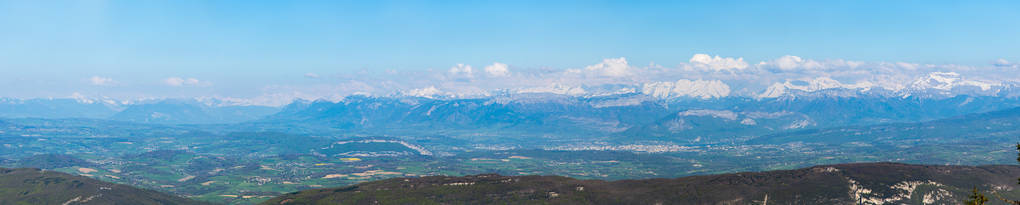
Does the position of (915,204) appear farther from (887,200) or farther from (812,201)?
(812,201)

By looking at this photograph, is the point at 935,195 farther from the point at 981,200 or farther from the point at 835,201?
the point at 981,200

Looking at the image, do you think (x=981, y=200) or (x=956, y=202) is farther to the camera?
(x=956, y=202)

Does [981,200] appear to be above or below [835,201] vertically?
above

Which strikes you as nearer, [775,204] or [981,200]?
[981,200]

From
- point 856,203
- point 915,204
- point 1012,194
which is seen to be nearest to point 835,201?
point 856,203

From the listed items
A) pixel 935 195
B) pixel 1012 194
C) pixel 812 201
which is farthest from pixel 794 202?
pixel 1012 194

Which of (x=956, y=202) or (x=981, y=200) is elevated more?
(x=981, y=200)

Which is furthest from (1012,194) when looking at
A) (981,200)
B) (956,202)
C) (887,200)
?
(981,200)

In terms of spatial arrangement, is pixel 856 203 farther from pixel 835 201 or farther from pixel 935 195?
pixel 935 195
